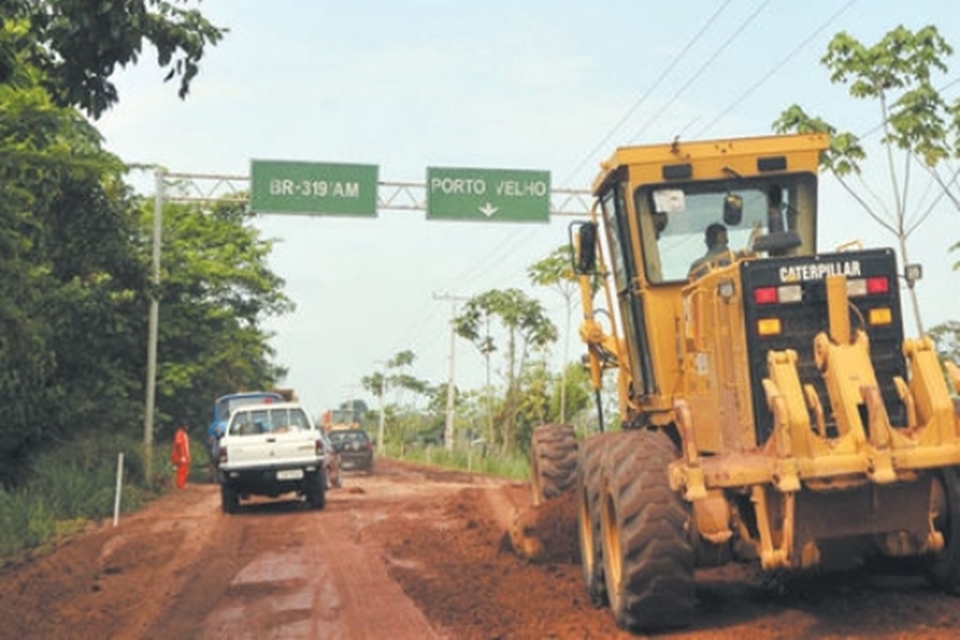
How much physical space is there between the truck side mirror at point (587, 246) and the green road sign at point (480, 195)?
17243 mm

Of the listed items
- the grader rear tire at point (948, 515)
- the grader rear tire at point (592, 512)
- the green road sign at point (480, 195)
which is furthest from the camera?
the green road sign at point (480, 195)

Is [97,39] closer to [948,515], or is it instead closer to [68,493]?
[948,515]

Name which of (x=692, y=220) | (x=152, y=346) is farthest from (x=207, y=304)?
(x=692, y=220)

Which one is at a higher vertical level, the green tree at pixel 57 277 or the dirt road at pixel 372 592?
the green tree at pixel 57 277

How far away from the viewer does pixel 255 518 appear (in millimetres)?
19922

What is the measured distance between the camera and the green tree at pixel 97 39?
308 inches

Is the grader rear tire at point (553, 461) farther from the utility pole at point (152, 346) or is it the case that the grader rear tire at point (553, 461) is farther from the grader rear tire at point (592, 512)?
the utility pole at point (152, 346)

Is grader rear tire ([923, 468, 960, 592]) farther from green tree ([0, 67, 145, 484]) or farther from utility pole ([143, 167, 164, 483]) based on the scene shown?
utility pole ([143, 167, 164, 483])

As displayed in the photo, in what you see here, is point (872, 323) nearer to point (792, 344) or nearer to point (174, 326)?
point (792, 344)

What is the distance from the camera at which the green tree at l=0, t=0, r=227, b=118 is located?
25.7 ft

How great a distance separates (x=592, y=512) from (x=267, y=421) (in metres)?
13.8

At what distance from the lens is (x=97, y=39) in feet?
26.0

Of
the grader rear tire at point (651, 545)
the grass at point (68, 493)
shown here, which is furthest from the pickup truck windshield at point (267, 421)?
the grader rear tire at point (651, 545)

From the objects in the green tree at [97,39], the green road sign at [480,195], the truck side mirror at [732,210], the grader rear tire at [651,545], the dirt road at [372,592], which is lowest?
the dirt road at [372,592]
